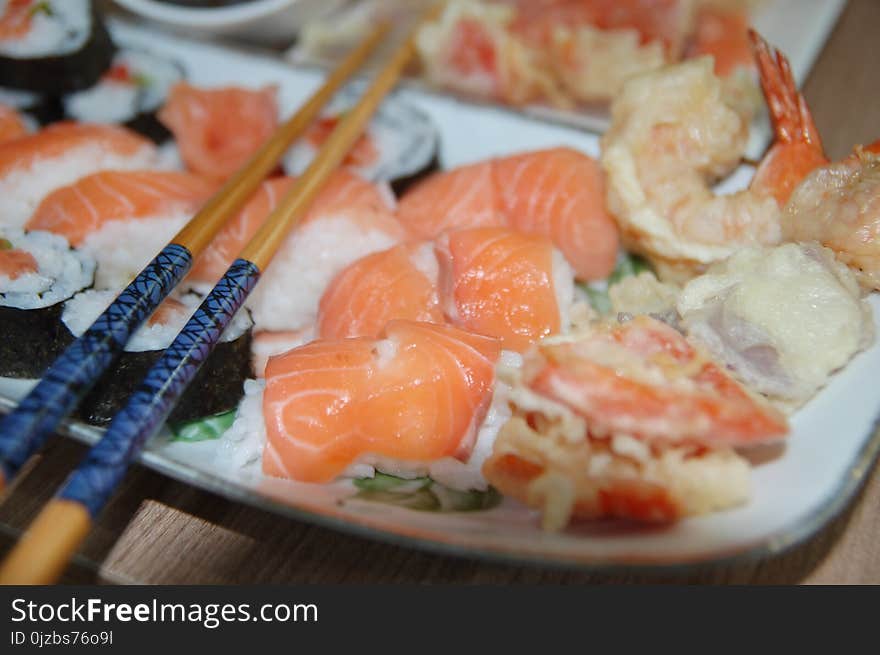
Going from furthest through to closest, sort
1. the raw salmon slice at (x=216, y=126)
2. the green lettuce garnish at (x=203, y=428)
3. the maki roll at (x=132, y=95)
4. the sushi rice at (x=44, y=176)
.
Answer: the maki roll at (x=132, y=95) < the raw salmon slice at (x=216, y=126) < the sushi rice at (x=44, y=176) < the green lettuce garnish at (x=203, y=428)

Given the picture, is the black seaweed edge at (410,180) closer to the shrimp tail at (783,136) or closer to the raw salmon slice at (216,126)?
the raw salmon slice at (216,126)

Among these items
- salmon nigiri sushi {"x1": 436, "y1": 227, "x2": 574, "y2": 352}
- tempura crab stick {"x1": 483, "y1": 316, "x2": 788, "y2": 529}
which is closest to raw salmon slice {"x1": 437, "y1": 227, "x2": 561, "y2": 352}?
salmon nigiri sushi {"x1": 436, "y1": 227, "x2": 574, "y2": 352}

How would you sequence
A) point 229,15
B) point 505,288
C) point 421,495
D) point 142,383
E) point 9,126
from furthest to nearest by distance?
point 229,15 < point 9,126 < point 505,288 < point 421,495 < point 142,383

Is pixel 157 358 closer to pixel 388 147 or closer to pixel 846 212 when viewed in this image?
pixel 388 147

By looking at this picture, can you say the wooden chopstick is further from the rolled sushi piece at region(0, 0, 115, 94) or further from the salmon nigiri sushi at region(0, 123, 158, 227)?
the rolled sushi piece at region(0, 0, 115, 94)

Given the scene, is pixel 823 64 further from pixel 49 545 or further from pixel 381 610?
pixel 49 545

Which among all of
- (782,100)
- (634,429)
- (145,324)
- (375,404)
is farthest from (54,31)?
(634,429)

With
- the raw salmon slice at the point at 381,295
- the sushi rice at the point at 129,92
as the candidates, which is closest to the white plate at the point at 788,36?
the sushi rice at the point at 129,92
